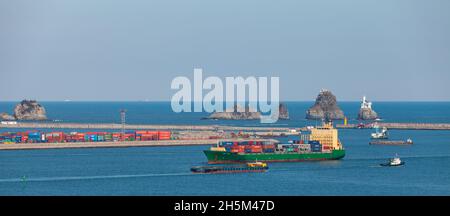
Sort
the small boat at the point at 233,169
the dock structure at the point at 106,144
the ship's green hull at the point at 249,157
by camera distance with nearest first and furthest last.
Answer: the small boat at the point at 233,169
the ship's green hull at the point at 249,157
the dock structure at the point at 106,144

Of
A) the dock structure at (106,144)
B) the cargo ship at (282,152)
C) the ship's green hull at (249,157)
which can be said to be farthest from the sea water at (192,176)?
the dock structure at (106,144)

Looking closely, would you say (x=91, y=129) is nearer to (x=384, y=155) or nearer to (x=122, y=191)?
(x=384, y=155)

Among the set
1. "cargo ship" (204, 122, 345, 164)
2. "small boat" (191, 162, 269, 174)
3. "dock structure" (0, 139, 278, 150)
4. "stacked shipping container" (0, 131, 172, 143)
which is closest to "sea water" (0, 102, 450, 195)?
"small boat" (191, 162, 269, 174)

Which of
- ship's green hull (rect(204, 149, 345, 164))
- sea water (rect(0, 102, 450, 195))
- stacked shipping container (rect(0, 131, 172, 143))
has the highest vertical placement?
stacked shipping container (rect(0, 131, 172, 143))

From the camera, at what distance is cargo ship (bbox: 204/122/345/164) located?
108 m

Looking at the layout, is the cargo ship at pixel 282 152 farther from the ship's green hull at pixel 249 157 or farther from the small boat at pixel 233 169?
the small boat at pixel 233 169

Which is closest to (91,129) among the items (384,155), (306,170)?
(384,155)

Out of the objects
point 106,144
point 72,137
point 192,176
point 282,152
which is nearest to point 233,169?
point 192,176

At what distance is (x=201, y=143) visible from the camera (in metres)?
147

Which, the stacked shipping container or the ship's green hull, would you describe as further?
the stacked shipping container

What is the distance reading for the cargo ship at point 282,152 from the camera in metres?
108

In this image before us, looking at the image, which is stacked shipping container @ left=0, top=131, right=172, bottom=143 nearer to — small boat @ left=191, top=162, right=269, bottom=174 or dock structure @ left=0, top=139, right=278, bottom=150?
dock structure @ left=0, top=139, right=278, bottom=150

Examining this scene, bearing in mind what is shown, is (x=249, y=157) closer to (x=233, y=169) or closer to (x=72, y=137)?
(x=233, y=169)
